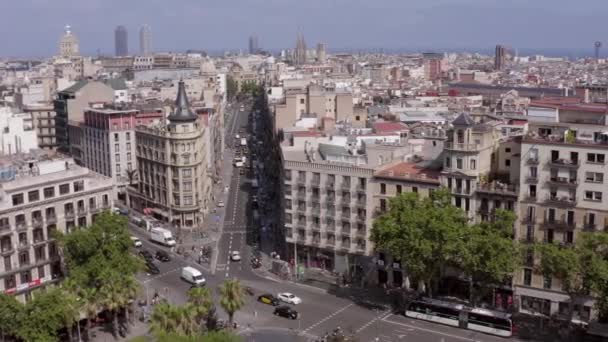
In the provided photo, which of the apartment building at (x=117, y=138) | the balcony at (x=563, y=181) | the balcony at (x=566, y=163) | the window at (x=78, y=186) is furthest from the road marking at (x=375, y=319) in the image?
the apartment building at (x=117, y=138)

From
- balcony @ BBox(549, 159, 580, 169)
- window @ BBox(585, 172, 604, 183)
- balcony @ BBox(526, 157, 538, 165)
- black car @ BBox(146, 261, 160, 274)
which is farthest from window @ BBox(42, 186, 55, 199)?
window @ BBox(585, 172, 604, 183)

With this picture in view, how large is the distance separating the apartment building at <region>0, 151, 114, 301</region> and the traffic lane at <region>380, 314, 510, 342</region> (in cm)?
4082

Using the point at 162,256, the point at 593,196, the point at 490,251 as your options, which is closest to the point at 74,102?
the point at 162,256

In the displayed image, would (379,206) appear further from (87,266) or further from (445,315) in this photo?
(87,266)

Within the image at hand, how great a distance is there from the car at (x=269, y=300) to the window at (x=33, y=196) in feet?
104

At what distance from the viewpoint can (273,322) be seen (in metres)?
92.0

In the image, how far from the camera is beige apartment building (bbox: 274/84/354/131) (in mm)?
182125

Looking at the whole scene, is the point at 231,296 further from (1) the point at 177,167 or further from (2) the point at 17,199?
(1) the point at 177,167

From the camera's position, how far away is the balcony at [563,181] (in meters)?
89.3

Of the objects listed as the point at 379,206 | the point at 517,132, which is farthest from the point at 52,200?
the point at 517,132

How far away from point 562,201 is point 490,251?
40.1 feet

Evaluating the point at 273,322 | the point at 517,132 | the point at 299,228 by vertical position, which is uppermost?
the point at 517,132

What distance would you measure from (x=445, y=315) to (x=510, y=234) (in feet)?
42.5

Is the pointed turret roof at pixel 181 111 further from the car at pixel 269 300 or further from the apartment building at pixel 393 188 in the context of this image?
the car at pixel 269 300
